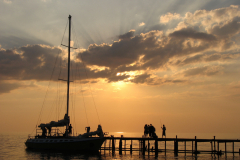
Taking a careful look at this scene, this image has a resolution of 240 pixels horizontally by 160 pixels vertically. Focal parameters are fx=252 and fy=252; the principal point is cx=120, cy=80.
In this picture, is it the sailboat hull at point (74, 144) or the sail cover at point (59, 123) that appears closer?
the sailboat hull at point (74, 144)

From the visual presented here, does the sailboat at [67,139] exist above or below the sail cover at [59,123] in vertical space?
below

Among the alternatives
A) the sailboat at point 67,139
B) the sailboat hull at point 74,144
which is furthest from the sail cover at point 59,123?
the sailboat hull at point 74,144

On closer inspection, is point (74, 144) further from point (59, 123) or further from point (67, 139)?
point (59, 123)

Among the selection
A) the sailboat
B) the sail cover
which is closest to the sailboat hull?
the sailboat

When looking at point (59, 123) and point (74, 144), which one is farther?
point (59, 123)

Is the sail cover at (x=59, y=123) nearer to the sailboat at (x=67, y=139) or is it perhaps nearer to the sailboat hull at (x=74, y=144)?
the sailboat at (x=67, y=139)

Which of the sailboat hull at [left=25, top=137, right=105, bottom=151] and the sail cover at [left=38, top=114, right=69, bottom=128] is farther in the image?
the sail cover at [left=38, top=114, right=69, bottom=128]

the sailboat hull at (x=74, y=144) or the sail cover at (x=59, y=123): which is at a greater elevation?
the sail cover at (x=59, y=123)

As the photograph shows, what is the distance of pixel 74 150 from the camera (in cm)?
4756

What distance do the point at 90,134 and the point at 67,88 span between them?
403 inches

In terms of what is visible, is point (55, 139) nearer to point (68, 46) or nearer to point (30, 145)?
point (30, 145)

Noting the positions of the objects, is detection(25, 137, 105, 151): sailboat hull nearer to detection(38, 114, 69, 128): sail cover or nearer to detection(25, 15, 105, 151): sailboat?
detection(25, 15, 105, 151): sailboat

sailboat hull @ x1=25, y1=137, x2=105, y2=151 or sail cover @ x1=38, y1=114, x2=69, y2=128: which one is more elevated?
sail cover @ x1=38, y1=114, x2=69, y2=128

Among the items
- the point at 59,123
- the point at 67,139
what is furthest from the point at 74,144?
the point at 59,123
